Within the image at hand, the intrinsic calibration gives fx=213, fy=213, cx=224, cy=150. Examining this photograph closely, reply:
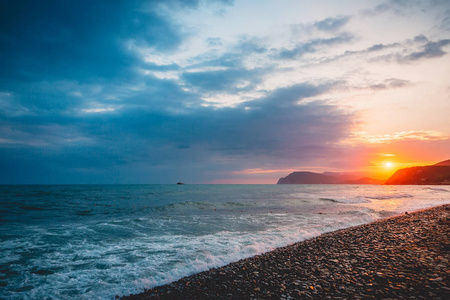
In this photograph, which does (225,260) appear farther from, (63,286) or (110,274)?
(63,286)

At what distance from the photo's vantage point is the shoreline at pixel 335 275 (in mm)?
6086

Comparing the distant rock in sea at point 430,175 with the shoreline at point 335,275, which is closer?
the shoreline at point 335,275

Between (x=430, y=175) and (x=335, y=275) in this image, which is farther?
(x=430, y=175)

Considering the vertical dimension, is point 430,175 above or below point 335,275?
below

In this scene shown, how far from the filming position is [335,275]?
Result: 7.24 meters

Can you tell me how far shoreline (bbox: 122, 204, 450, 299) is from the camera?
6086 millimetres

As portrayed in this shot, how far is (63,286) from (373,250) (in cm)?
1302

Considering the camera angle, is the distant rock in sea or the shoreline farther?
the distant rock in sea

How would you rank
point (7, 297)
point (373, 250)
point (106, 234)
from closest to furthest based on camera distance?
point (7, 297), point (373, 250), point (106, 234)

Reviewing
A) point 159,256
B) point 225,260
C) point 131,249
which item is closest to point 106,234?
point 131,249

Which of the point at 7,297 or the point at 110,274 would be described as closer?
the point at 7,297

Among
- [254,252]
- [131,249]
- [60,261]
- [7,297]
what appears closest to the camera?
[7,297]

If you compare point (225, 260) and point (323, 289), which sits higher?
point (323, 289)

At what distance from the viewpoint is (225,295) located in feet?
21.4
